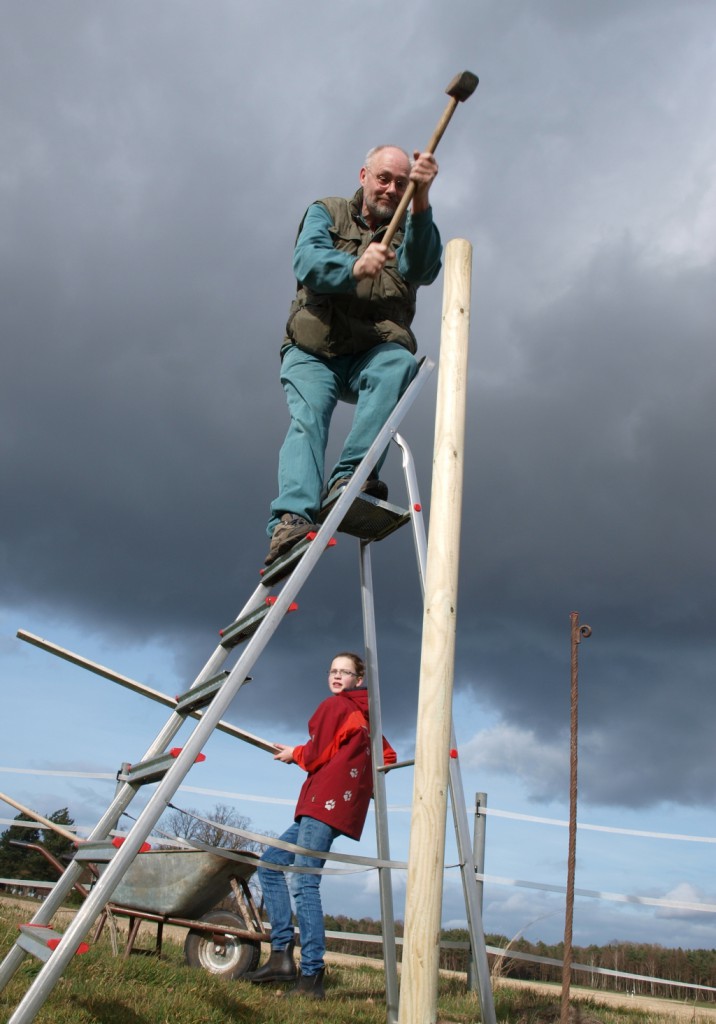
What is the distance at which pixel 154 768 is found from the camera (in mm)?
2742

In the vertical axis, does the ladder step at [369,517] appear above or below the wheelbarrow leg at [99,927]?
above

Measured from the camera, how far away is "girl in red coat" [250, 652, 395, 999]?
394 centimetres

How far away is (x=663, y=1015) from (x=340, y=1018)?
243 centimetres

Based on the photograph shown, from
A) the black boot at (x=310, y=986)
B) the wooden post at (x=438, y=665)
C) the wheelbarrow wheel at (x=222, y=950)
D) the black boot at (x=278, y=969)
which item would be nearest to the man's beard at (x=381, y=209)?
the wooden post at (x=438, y=665)

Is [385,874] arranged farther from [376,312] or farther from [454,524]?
[376,312]

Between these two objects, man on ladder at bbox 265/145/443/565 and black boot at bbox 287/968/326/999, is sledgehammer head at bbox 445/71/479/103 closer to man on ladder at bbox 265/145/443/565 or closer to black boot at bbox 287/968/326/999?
man on ladder at bbox 265/145/443/565

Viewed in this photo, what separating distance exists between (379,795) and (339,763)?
449 mm

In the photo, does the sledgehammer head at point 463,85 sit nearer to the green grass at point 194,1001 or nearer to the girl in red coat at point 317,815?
the girl in red coat at point 317,815

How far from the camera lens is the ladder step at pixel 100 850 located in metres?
2.48

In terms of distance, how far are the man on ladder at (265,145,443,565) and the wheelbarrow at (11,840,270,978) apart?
6.85 ft

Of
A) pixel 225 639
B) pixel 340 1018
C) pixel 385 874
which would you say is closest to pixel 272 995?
pixel 340 1018

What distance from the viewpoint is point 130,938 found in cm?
461

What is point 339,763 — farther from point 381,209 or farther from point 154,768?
point 381,209

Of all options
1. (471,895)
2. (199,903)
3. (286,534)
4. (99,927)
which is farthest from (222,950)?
(286,534)
